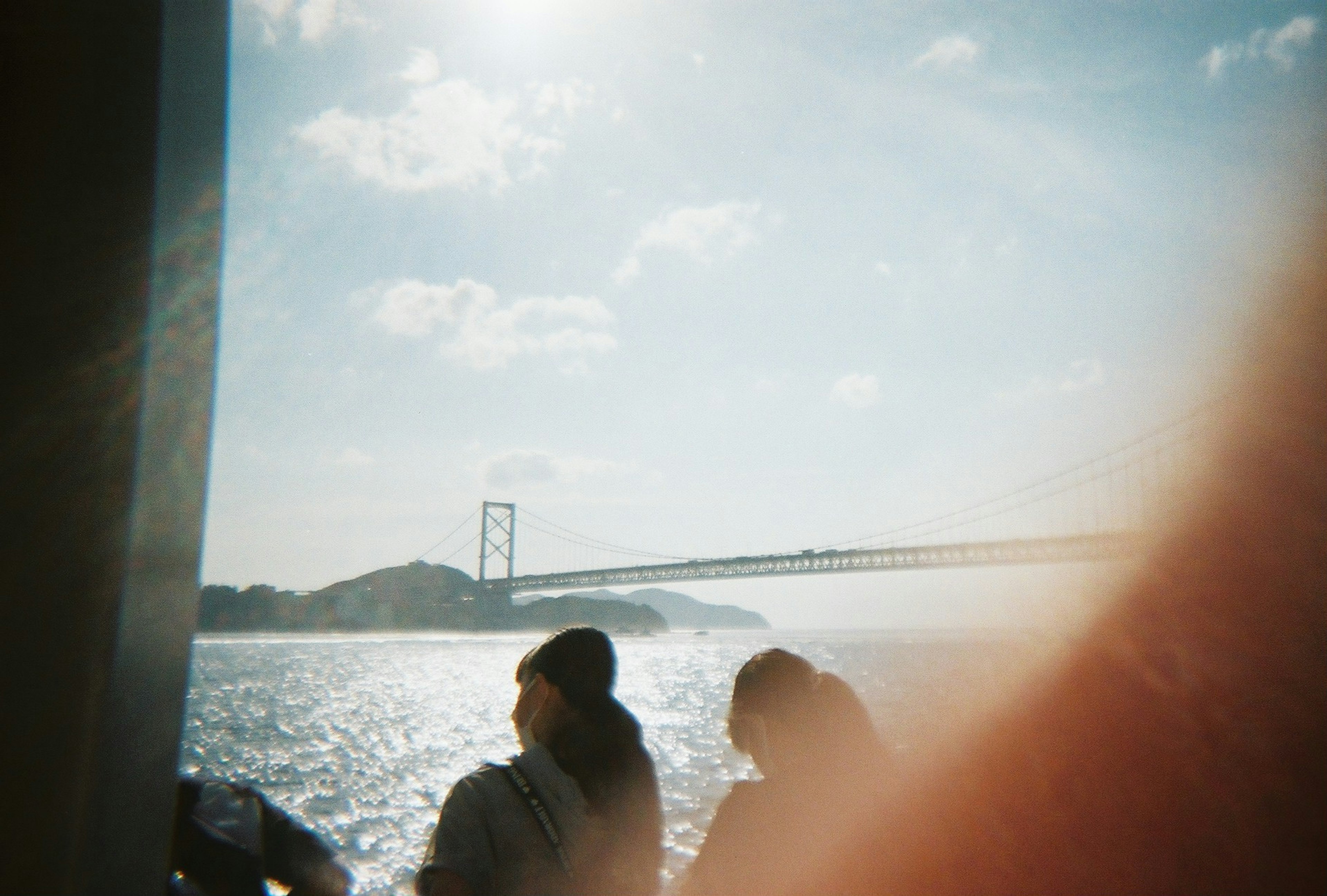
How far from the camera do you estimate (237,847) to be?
1239 mm

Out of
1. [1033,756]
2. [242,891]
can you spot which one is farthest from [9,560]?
[1033,756]

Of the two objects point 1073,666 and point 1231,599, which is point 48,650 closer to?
point 1231,599

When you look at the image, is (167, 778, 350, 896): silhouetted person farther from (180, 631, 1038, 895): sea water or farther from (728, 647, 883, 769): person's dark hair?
(180, 631, 1038, 895): sea water

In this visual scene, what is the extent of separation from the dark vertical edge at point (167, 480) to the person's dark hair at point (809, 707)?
930mm

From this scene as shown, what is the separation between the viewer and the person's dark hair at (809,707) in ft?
4.87

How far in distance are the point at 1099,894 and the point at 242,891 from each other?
4.68 meters

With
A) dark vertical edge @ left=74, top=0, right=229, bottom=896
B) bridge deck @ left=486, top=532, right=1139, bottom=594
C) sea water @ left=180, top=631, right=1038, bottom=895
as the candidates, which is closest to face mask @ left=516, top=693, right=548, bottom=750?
dark vertical edge @ left=74, top=0, right=229, bottom=896

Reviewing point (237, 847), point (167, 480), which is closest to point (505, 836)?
point (237, 847)

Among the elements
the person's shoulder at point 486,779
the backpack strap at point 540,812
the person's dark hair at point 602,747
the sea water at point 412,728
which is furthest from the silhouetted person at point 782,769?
the sea water at point 412,728

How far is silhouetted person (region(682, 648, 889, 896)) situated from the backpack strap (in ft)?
0.92

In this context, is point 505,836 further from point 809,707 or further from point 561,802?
point 809,707

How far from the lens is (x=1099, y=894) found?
14.3ft

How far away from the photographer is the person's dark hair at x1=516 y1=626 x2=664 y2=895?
1416 mm

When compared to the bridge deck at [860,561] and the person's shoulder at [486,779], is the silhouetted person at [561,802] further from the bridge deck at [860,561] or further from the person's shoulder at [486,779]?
the bridge deck at [860,561]
